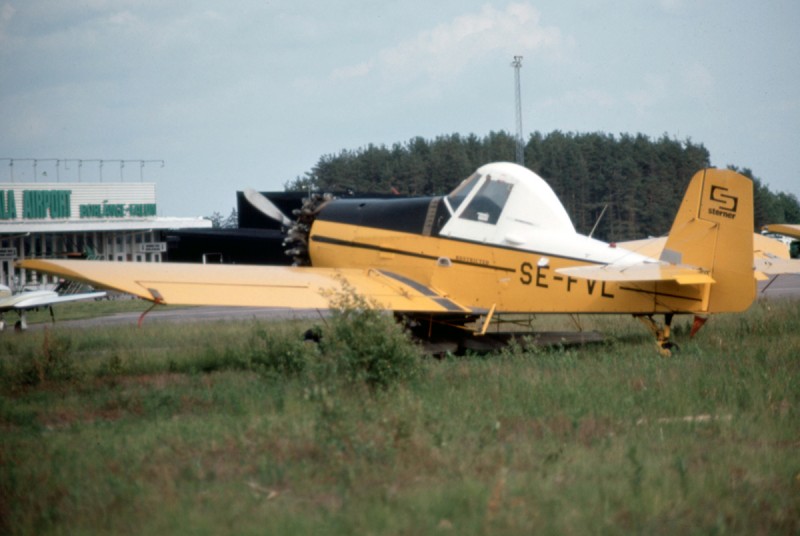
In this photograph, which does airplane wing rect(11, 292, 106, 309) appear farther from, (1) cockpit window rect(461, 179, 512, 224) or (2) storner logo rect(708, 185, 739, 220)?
(2) storner logo rect(708, 185, 739, 220)

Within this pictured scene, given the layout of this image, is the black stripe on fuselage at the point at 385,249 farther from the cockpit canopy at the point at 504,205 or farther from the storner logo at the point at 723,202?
the storner logo at the point at 723,202

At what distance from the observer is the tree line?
42.7 meters

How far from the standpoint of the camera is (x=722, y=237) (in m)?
11.1

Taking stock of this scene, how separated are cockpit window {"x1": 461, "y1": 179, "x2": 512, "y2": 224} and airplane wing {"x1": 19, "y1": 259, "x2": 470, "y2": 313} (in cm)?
119

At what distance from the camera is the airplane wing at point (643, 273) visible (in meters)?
10.7

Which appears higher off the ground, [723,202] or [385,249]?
[723,202]

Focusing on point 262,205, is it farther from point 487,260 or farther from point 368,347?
point 368,347

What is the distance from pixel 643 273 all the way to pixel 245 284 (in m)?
4.82

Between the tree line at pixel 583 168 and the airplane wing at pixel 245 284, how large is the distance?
2990 cm

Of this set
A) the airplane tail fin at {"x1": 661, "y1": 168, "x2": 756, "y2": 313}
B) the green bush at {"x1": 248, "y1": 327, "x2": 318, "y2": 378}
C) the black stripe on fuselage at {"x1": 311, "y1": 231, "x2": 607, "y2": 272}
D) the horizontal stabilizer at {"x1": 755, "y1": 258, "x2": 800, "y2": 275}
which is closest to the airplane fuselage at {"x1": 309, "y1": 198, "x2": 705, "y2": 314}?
the black stripe on fuselage at {"x1": 311, "y1": 231, "x2": 607, "y2": 272}

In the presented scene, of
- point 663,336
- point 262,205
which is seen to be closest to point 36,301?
point 262,205

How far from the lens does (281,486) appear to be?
18.6 ft

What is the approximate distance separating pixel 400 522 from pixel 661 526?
1416 millimetres

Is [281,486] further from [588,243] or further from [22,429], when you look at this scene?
[588,243]
